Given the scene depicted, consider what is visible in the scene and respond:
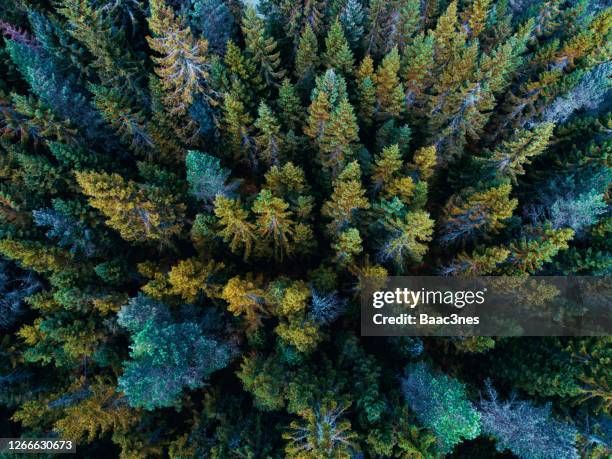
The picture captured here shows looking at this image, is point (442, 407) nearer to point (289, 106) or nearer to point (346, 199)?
point (346, 199)

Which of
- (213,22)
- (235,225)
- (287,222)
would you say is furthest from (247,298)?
(213,22)

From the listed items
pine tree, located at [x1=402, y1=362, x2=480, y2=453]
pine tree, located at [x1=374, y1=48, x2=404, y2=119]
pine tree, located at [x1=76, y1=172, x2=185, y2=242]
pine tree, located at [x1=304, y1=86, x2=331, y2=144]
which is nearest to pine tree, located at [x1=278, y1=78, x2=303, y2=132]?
pine tree, located at [x1=304, y1=86, x2=331, y2=144]

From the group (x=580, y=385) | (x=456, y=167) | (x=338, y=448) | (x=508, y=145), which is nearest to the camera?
(x=338, y=448)

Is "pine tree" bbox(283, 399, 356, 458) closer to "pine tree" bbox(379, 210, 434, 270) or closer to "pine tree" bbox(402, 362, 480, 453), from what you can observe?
"pine tree" bbox(402, 362, 480, 453)

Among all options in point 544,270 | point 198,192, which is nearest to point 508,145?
point 544,270

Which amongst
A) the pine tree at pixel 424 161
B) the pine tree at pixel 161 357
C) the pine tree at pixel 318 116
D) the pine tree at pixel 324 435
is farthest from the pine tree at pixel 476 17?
the pine tree at pixel 161 357

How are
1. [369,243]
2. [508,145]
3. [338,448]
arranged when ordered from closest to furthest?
[338,448] → [508,145] → [369,243]

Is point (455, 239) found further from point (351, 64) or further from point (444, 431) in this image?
point (351, 64)
